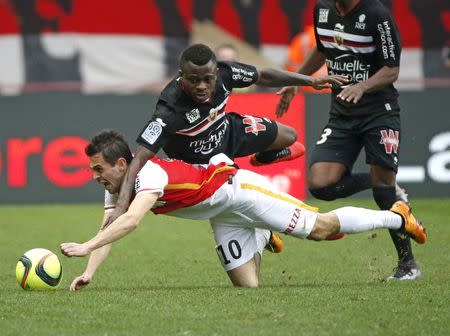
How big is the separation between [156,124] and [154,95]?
8039 mm

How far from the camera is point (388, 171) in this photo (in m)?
9.47

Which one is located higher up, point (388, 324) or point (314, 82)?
point (314, 82)

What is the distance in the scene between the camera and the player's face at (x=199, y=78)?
858 centimetres

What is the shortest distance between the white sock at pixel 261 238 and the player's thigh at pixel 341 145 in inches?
29.5

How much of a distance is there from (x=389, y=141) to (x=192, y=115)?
5.60 feet

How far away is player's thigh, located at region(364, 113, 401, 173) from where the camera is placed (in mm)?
9445

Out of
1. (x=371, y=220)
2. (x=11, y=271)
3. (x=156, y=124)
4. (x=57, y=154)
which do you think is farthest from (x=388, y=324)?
(x=57, y=154)

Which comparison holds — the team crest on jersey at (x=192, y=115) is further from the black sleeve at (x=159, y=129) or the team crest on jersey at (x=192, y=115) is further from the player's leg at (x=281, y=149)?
the player's leg at (x=281, y=149)

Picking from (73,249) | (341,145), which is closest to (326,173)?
(341,145)

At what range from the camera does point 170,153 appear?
9.34 meters

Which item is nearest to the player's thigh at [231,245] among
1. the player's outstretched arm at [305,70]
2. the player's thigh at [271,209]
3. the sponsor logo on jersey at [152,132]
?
the player's thigh at [271,209]

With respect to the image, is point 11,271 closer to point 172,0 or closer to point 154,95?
point 154,95

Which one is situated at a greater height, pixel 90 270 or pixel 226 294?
pixel 90 270

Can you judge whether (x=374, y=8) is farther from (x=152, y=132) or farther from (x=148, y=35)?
(x=148, y=35)
